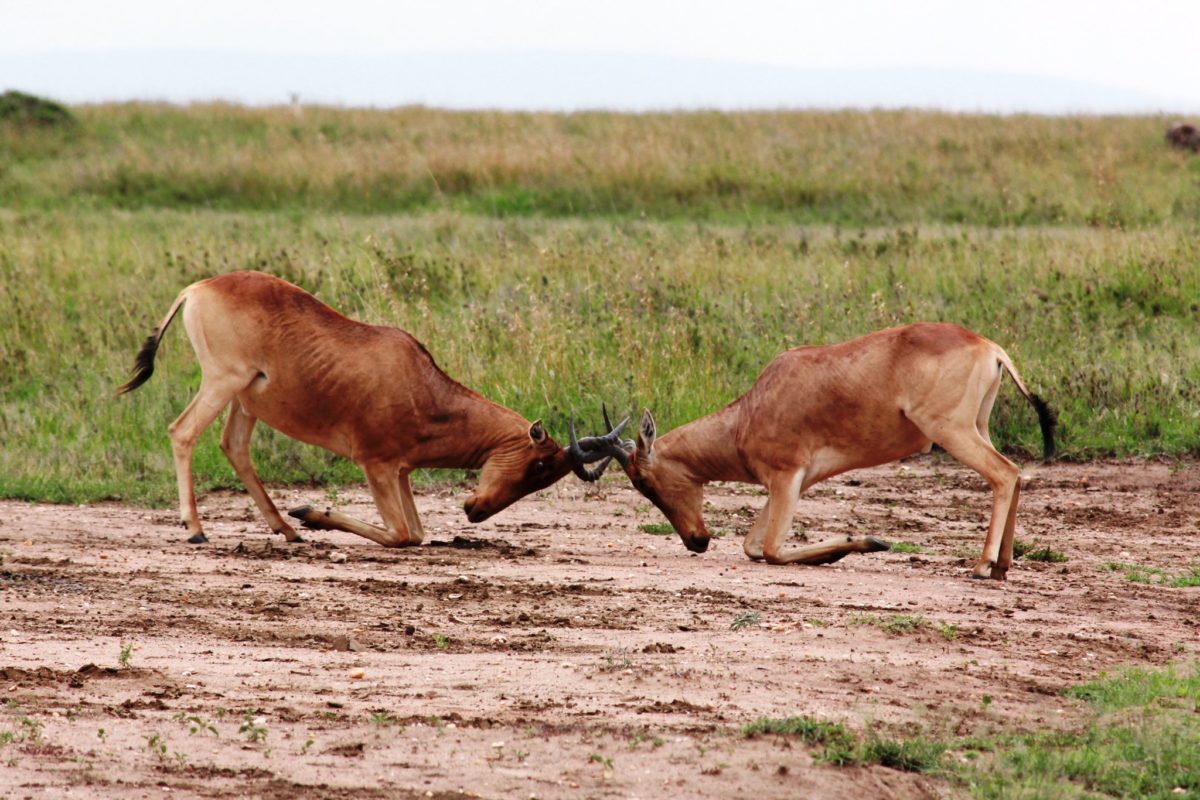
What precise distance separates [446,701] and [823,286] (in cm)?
1038

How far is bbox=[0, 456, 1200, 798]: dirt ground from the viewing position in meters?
5.47

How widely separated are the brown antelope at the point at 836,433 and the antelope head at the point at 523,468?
0.14 metres

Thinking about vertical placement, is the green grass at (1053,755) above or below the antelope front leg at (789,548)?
above

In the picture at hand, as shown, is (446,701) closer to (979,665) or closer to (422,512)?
(979,665)

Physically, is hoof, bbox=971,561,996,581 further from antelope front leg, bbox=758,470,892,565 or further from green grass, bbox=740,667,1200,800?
green grass, bbox=740,667,1200,800

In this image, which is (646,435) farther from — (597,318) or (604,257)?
(604,257)

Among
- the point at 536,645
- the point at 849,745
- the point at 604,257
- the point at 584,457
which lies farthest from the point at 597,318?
the point at 849,745

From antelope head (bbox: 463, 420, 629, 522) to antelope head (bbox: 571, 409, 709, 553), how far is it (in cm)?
9

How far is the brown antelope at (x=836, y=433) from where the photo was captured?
958 cm

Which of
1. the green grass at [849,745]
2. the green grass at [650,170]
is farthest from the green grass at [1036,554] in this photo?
the green grass at [650,170]

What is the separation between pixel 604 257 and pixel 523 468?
308 inches

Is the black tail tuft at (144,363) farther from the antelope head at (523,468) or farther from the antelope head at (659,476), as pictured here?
the antelope head at (659,476)

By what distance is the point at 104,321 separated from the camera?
53.7 ft

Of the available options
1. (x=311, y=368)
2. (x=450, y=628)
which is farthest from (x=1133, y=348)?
(x=450, y=628)
